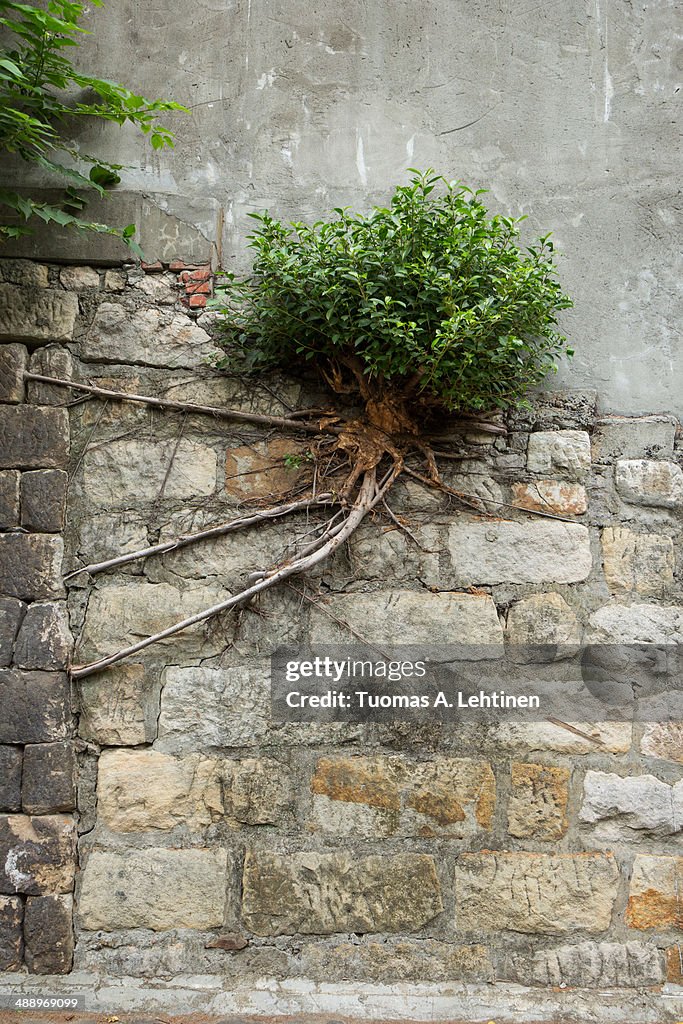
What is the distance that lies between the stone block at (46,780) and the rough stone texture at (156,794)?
0.35 ft

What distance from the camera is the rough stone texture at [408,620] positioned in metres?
2.76

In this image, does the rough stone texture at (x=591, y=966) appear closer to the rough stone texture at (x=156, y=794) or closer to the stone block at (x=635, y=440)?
the rough stone texture at (x=156, y=794)

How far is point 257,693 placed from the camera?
8.95 ft

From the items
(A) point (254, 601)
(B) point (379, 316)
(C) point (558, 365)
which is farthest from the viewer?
(C) point (558, 365)

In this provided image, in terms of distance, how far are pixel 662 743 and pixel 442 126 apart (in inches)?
92.8

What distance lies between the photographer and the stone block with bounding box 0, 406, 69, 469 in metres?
2.79

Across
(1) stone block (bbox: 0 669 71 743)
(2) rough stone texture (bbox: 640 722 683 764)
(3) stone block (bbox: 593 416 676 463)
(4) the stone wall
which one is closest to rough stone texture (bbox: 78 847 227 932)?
(4) the stone wall

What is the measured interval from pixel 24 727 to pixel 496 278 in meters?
2.13

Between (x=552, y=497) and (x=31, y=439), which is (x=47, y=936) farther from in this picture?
(x=552, y=497)

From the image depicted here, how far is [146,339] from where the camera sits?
290 cm

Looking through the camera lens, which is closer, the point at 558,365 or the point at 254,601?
the point at 254,601

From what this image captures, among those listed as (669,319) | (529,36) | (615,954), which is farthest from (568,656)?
(529,36)

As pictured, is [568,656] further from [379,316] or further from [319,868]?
[379,316]

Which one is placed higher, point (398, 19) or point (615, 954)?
point (398, 19)
